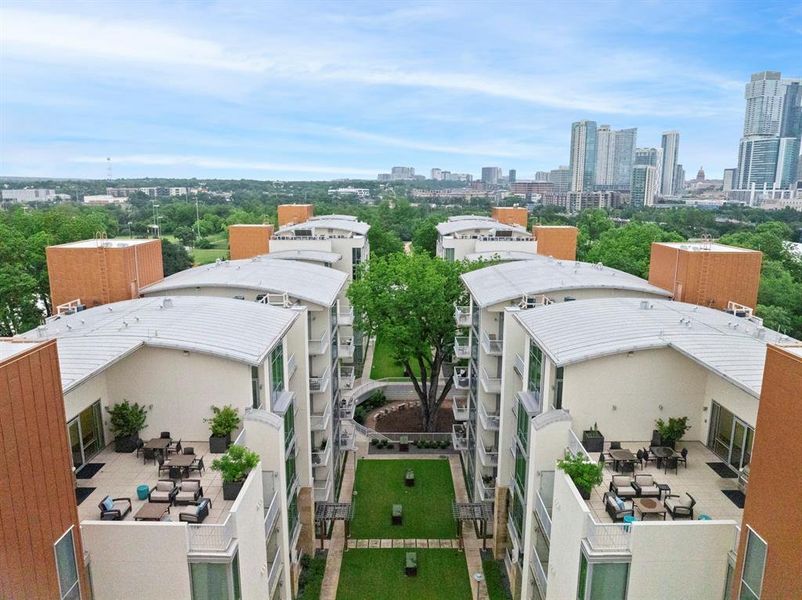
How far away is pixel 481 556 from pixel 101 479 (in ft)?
60.6

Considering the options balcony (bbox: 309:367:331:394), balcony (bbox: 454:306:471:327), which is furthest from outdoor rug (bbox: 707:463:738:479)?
balcony (bbox: 454:306:471:327)

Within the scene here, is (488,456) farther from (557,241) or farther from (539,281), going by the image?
(557,241)

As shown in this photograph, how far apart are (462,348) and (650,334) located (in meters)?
17.2

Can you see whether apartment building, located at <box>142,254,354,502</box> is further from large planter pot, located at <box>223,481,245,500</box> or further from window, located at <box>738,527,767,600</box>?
window, located at <box>738,527,767,600</box>

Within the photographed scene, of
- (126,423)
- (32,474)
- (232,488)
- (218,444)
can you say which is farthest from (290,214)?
(32,474)

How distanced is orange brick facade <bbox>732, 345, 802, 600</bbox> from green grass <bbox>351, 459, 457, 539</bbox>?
64.8ft

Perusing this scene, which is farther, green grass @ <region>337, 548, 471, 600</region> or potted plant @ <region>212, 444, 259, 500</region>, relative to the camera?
green grass @ <region>337, 548, 471, 600</region>

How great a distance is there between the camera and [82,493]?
1666cm

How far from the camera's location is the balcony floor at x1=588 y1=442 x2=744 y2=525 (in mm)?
15992

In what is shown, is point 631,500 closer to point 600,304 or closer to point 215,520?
point 600,304

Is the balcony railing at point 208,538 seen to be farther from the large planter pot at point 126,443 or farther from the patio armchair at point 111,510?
the large planter pot at point 126,443

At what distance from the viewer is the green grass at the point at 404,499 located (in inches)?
1180

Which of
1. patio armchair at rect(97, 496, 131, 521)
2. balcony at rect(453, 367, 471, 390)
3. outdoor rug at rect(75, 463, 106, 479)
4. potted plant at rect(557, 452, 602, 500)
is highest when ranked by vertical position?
potted plant at rect(557, 452, 602, 500)

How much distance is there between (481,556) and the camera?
91.2 ft
